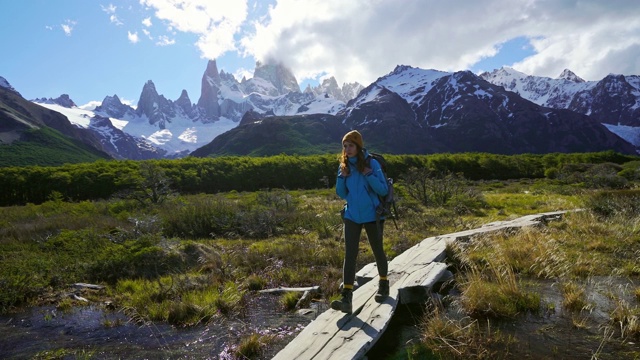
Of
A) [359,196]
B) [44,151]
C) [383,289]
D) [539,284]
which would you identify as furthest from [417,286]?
[44,151]

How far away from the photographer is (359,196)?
5.93 m

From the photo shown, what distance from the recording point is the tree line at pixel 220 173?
3809 centimetres

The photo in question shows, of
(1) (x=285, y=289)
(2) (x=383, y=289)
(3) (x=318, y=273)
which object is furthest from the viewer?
(3) (x=318, y=273)

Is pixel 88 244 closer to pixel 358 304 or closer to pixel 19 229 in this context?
pixel 19 229

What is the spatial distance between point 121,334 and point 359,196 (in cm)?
432

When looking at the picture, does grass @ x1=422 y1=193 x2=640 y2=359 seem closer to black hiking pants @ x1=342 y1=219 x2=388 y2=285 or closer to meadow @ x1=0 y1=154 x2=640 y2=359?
meadow @ x1=0 y1=154 x2=640 y2=359

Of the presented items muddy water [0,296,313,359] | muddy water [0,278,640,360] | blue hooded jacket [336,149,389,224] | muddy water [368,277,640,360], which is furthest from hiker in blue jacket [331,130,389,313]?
muddy water [0,296,313,359]

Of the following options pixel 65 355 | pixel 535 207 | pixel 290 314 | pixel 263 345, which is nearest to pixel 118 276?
pixel 65 355

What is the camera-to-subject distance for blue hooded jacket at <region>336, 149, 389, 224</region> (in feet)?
19.0

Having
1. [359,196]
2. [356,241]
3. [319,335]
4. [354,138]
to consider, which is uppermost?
[354,138]

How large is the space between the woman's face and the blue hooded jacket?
0.31ft

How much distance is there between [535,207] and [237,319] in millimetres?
19252

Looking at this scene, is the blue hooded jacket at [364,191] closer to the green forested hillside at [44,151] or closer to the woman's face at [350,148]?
the woman's face at [350,148]

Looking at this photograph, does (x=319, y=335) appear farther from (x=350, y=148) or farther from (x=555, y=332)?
(x=555, y=332)
